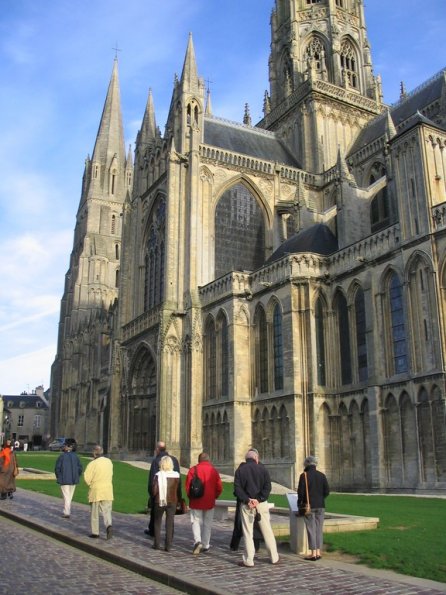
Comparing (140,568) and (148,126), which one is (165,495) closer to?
(140,568)

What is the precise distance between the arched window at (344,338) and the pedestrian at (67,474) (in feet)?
56.3

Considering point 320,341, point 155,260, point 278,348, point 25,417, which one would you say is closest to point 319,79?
point 155,260

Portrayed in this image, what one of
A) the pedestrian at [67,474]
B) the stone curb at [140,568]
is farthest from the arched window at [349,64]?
the stone curb at [140,568]

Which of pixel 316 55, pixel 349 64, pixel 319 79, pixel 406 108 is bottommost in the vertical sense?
pixel 406 108

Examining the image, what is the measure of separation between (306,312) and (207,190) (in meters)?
13.4

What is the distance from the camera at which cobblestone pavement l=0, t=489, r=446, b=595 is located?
7082mm

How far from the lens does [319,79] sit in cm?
4703

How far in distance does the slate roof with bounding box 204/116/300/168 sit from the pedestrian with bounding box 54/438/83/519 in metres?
31.2

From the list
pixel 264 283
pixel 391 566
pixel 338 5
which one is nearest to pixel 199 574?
pixel 391 566

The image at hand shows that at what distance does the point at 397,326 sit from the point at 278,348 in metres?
7.26

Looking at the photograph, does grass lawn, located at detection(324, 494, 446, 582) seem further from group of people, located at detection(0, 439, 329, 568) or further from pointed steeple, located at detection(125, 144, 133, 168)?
pointed steeple, located at detection(125, 144, 133, 168)

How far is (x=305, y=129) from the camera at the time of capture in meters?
46.2

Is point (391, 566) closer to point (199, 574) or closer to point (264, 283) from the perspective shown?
point (199, 574)

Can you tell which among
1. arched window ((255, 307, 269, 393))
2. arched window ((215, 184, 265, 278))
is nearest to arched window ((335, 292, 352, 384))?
arched window ((255, 307, 269, 393))
